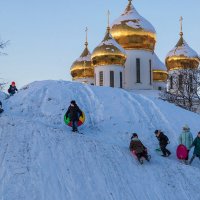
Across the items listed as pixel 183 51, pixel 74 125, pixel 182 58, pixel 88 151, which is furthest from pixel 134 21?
pixel 88 151

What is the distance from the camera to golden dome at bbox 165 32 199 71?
45500 mm

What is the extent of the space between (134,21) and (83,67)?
6.43 m

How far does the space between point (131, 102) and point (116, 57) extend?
19.3 meters

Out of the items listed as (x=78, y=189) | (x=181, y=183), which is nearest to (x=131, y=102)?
(x=181, y=183)

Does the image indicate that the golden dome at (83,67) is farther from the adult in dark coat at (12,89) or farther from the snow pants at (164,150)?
the snow pants at (164,150)

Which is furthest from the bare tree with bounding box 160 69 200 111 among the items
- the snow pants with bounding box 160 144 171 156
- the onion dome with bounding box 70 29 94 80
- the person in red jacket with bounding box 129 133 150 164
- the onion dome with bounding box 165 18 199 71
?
the person in red jacket with bounding box 129 133 150 164

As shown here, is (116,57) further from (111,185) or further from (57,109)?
(111,185)

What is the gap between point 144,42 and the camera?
4172 cm

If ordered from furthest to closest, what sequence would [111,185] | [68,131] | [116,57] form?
[116,57] < [68,131] < [111,185]

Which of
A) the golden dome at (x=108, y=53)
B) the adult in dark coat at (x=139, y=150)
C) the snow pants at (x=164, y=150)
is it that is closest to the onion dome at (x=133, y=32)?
the golden dome at (x=108, y=53)

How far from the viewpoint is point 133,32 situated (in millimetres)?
41031

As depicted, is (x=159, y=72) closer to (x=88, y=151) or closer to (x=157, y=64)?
(x=157, y=64)

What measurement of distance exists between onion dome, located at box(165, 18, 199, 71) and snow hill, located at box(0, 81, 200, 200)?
25.0m

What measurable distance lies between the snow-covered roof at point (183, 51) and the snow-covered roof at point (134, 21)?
4451mm
